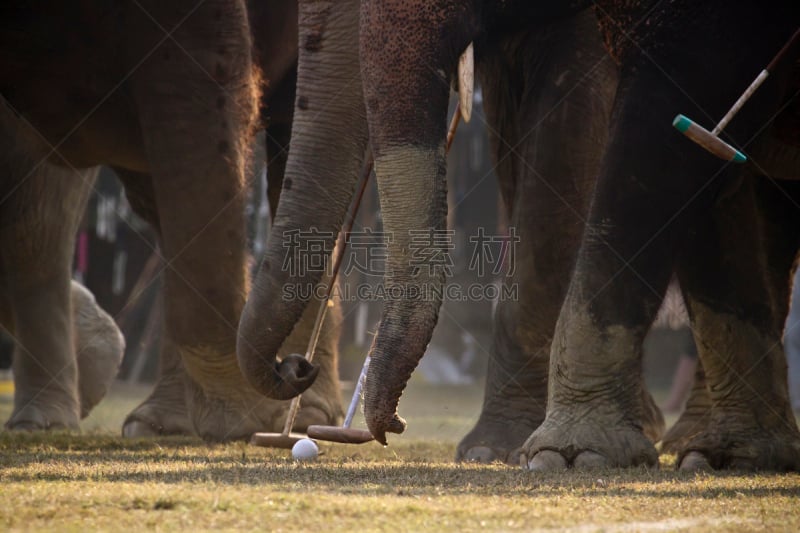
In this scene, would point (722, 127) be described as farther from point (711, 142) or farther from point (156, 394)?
point (156, 394)

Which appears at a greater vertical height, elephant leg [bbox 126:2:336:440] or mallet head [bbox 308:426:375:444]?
elephant leg [bbox 126:2:336:440]

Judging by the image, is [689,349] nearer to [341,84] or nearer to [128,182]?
[128,182]

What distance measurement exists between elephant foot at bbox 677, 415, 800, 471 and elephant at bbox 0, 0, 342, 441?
162cm

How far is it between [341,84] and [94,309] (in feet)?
11.5

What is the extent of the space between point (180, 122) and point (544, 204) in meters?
1.23

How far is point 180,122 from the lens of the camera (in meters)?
5.12

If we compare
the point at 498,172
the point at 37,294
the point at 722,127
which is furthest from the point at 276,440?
the point at 37,294

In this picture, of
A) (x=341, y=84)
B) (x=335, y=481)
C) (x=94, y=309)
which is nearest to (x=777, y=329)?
(x=341, y=84)

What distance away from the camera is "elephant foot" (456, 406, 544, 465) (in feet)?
16.0

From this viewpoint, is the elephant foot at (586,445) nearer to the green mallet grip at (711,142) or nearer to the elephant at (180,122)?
the green mallet grip at (711,142)

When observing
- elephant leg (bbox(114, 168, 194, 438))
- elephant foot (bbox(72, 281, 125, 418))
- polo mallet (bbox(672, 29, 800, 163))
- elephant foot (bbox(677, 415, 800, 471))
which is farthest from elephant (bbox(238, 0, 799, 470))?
elephant foot (bbox(72, 281, 125, 418))

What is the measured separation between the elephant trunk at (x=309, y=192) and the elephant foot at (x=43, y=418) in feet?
8.30

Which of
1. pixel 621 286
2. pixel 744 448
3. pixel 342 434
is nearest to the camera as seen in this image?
pixel 621 286

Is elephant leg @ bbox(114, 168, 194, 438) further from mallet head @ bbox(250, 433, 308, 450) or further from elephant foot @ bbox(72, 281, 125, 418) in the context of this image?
mallet head @ bbox(250, 433, 308, 450)
